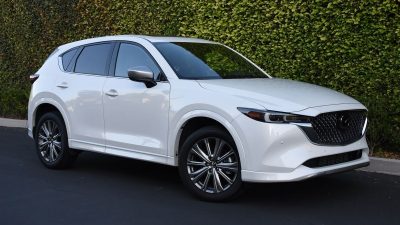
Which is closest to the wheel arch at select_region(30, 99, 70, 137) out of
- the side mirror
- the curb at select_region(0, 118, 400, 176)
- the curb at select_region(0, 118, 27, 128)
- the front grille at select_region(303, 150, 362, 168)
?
the side mirror

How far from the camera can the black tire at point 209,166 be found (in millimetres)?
5934

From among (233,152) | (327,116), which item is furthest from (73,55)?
(327,116)

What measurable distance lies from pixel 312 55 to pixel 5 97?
296 inches

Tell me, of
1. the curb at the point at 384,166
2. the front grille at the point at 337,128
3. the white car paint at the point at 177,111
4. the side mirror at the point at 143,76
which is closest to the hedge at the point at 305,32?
the curb at the point at 384,166

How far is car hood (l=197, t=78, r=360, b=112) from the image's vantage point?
5734 mm

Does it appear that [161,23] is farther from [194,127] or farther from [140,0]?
[194,127]

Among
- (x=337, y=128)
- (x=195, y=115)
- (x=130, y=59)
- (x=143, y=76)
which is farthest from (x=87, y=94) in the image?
(x=337, y=128)

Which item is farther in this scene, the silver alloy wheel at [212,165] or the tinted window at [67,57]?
the tinted window at [67,57]

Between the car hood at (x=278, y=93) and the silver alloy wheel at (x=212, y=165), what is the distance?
1.76 ft

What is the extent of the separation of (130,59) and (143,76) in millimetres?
743

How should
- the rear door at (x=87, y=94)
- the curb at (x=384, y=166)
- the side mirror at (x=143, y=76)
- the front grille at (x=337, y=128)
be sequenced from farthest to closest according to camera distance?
the curb at (x=384, y=166) < the rear door at (x=87, y=94) < the side mirror at (x=143, y=76) < the front grille at (x=337, y=128)

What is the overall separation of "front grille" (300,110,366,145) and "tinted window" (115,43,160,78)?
2060 millimetres

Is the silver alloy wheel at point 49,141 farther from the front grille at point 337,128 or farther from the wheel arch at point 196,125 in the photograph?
the front grille at point 337,128

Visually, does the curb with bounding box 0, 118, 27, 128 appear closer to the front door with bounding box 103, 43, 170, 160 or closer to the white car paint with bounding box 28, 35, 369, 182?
the white car paint with bounding box 28, 35, 369, 182
